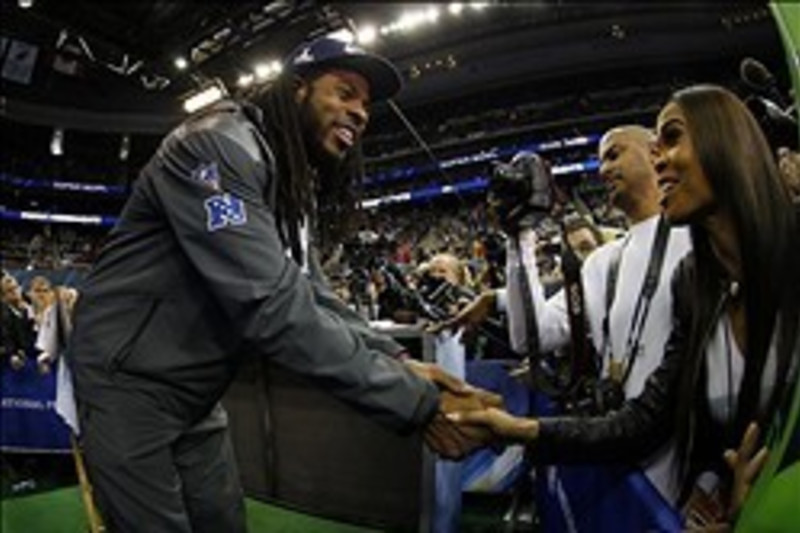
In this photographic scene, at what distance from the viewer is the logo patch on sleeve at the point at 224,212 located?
73cm

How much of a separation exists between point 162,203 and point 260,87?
28 cm

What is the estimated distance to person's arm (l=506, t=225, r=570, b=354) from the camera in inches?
49.8

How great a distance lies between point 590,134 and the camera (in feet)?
4.96

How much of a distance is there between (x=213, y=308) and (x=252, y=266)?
0.48ft

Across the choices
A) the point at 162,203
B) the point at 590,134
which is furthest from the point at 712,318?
the point at 590,134

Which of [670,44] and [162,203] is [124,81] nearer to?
[162,203]

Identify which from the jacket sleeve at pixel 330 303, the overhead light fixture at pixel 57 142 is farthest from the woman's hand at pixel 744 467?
the overhead light fixture at pixel 57 142

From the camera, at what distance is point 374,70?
3.15 feet

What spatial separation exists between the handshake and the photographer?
0.75ft

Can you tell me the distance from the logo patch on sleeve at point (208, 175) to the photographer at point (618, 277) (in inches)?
24.0

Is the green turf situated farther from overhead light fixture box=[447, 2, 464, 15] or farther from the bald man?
overhead light fixture box=[447, 2, 464, 15]

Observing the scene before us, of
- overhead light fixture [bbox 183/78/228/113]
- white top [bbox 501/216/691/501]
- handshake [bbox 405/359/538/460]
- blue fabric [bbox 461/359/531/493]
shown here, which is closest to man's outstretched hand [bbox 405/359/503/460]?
handshake [bbox 405/359/538/460]

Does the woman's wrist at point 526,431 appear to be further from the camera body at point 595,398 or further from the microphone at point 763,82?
the microphone at point 763,82

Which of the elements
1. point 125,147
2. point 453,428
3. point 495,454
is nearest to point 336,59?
point 453,428
